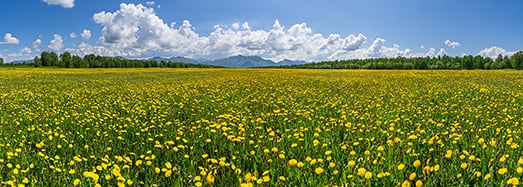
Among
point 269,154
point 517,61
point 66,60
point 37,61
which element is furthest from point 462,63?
point 37,61

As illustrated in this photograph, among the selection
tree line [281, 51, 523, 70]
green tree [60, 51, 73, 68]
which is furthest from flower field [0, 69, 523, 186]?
tree line [281, 51, 523, 70]

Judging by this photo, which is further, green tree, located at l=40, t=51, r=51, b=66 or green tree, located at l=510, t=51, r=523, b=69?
green tree, located at l=40, t=51, r=51, b=66

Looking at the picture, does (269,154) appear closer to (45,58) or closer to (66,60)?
(66,60)

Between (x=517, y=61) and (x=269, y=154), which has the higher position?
(x=517, y=61)

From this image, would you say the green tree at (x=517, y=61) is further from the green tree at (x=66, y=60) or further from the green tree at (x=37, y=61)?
the green tree at (x=37, y=61)

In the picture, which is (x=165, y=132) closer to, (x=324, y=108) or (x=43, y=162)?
(x=43, y=162)

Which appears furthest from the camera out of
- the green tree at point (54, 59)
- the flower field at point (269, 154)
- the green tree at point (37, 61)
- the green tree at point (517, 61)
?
the green tree at point (54, 59)

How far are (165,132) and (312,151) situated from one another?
265 cm

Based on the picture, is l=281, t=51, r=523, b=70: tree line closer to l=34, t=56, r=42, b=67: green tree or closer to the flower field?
l=34, t=56, r=42, b=67: green tree

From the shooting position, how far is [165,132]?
6008 millimetres

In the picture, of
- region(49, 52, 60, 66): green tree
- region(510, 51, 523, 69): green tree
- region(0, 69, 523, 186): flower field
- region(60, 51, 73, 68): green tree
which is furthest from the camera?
region(49, 52, 60, 66): green tree

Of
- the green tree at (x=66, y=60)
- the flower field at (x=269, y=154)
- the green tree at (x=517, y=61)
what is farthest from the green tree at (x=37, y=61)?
the green tree at (x=517, y=61)

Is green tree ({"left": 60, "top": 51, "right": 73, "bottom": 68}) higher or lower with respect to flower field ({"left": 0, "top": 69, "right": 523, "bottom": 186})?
higher

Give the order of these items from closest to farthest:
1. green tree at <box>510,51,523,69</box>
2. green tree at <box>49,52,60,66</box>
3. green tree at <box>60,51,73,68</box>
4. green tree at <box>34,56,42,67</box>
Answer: green tree at <box>60,51,73,68</box> → green tree at <box>510,51,523,69</box> → green tree at <box>34,56,42,67</box> → green tree at <box>49,52,60,66</box>
